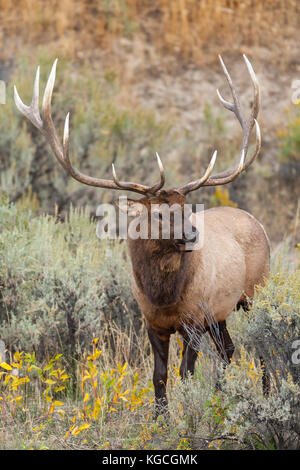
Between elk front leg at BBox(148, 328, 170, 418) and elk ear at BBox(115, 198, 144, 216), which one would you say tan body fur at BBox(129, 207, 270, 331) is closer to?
elk front leg at BBox(148, 328, 170, 418)

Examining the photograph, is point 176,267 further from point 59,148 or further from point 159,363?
point 59,148

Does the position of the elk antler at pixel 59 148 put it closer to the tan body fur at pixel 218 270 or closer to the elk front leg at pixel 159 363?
the tan body fur at pixel 218 270

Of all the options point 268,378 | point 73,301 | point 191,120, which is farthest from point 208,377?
point 191,120

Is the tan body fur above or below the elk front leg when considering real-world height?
above

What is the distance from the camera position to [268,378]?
4340 millimetres

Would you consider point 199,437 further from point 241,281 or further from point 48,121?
point 48,121

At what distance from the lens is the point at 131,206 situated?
4727 mm

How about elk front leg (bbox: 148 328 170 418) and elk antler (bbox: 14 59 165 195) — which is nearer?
elk antler (bbox: 14 59 165 195)

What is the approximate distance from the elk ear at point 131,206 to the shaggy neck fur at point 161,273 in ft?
0.69

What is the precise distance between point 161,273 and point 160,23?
A: 10434mm

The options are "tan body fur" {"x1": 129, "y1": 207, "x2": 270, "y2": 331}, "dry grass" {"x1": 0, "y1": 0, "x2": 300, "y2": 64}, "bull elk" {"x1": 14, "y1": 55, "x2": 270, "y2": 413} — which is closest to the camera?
"bull elk" {"x1": 14, "y1": 55, "x2": 270, "y2": 413}

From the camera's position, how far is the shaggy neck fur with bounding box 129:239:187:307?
4.57 metres

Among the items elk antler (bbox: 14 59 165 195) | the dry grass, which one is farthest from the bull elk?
the dry grass

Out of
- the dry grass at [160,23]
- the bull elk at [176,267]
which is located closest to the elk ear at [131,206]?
the bull elk at [176,267]
